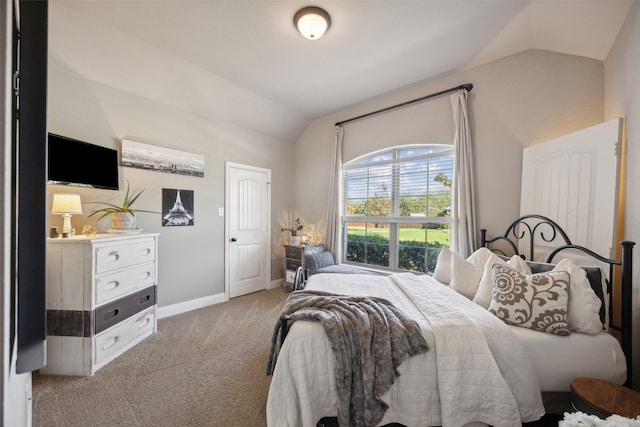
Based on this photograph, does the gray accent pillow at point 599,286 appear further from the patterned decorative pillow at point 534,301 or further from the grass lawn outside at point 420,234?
the grass lawn outside at point 420,234

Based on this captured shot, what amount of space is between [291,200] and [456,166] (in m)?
2.99

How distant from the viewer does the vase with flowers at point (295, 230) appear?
430 centimetres

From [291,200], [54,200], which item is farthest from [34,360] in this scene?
[291,200]

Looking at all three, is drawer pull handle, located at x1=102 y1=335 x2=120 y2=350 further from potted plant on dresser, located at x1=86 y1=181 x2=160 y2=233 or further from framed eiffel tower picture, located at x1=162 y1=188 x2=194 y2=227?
framed eiffel tower picture, located at x1=162 y1=188 x2=194 y2=227

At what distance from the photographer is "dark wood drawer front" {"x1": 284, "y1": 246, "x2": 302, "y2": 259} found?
4121 mm

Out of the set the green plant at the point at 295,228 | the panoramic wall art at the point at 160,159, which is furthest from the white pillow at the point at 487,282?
the panoramic wall art at the point at 160,159

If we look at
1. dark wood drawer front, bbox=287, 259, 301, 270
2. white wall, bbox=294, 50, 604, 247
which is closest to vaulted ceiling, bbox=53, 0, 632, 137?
white wall, bbox=294, 50, 604, 247

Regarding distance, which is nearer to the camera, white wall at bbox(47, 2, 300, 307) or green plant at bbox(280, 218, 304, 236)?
white wall at bbox(47, 2, 300, 307)

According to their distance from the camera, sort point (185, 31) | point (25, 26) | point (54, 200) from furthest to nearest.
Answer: point (185, 31) < point (54, 200) < point (25, 26)

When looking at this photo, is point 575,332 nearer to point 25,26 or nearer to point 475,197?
point 475,197

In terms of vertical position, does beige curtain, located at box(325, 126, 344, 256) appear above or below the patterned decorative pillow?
above

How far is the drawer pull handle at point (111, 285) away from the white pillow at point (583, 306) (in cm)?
364

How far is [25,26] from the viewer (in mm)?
676

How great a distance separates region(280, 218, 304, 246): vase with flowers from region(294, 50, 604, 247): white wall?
2.03 metres
